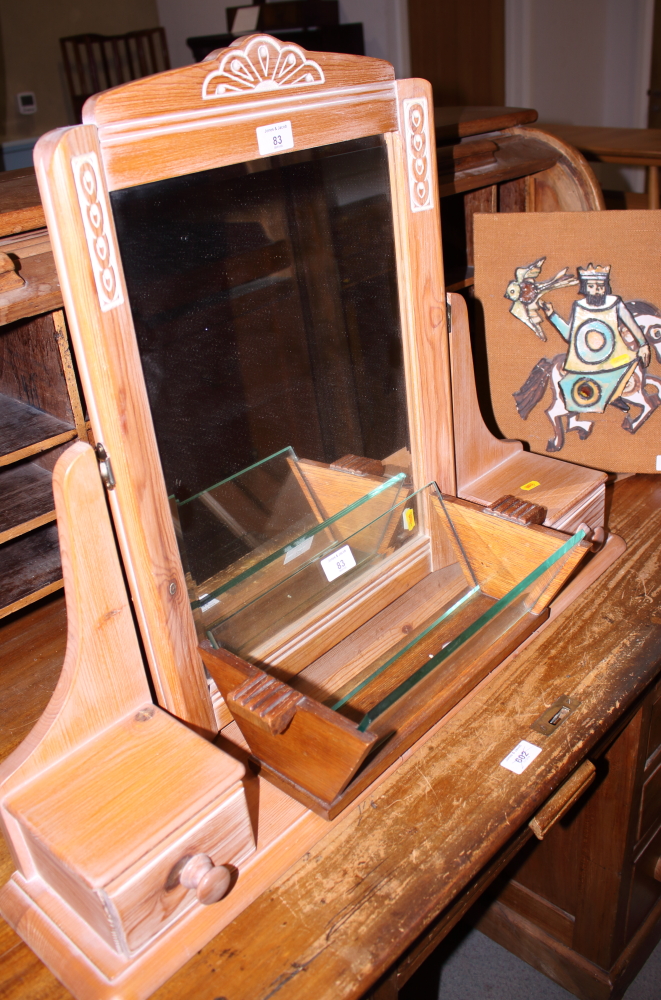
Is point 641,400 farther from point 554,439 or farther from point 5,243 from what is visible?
point 5,243

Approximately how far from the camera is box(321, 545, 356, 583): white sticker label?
89 cm

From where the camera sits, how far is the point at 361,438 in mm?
929

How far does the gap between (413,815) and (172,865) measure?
23 centimetres

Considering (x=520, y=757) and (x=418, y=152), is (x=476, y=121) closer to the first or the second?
(x=418, y=152)

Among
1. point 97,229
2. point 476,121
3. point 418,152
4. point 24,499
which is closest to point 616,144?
point 476,121

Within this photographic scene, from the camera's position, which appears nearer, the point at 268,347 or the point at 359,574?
the point at 268,347

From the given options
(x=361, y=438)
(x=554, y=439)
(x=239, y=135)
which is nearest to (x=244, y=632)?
(x=361, y=438)

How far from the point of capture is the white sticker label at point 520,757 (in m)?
0.79

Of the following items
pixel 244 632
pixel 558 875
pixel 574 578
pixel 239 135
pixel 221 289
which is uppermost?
pixel 239 135

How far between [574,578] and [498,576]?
15 cm

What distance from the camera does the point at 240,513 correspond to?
2.70 ft

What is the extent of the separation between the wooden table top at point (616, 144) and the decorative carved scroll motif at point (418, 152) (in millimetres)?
1458

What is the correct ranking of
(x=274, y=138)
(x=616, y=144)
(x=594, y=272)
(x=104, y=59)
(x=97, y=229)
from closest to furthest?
(x=97, y=229) → (x=274, y=138) → (x=594, y=272) → (x=616, y=144) → (x=104, y=59)

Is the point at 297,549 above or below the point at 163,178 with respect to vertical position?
below
